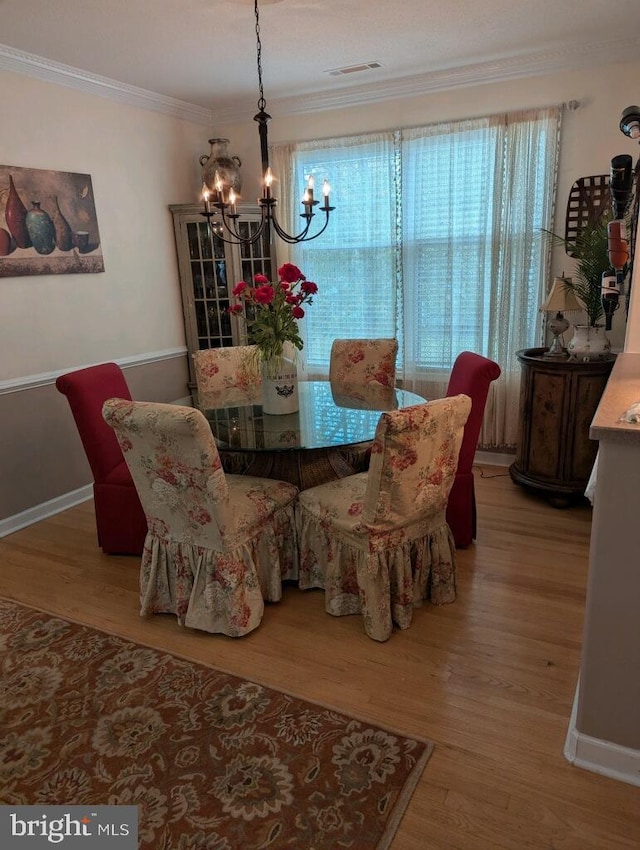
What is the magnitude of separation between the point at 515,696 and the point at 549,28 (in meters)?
3.30

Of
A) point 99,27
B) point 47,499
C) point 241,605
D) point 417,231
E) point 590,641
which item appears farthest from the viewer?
point 417,231

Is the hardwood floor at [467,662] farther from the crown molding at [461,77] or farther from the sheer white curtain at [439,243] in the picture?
the crown molding at [461,77]

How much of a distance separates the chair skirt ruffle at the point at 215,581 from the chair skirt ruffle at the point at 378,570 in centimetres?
17

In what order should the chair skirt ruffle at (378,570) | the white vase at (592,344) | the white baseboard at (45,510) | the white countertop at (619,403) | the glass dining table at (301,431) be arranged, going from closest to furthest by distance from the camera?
the white countertop at (619,403), the chair skirt ruffle at (378,570), the glass dining table at (301,431), the white vase at (592,344), the white baseboard at (45,510)

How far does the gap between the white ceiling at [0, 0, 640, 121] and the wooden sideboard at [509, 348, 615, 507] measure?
176 cm

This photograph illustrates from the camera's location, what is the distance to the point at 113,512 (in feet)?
9.91

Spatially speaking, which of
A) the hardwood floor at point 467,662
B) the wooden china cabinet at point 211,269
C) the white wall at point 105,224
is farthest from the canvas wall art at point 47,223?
the hardwood floor at point 467,662

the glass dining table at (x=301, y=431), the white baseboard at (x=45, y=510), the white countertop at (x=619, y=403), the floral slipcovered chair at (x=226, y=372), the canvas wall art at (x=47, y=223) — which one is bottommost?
the white baseboard at (x=45, y=510)

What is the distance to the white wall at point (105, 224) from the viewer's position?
335 cm

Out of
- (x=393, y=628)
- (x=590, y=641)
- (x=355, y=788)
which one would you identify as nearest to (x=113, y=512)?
(x=393, y=628)

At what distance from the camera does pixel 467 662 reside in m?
2.16

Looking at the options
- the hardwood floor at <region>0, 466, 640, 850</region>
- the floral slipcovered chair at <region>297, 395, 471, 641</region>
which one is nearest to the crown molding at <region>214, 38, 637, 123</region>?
the floral slipcovered chair at <region>297, 395, 471, 641</region>

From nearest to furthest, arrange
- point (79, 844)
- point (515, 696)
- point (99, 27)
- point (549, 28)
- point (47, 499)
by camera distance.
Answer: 1. point (79, 844)
2. point (515, 696)
3. point (99, 27)
4. point (549, 28)
5. point (47, 499)

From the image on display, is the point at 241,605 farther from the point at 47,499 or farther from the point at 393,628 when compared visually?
the point at 47,499
